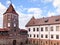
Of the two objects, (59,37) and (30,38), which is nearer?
(59,37)

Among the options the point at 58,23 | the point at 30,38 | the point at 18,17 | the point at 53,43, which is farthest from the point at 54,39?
the point at 18,17

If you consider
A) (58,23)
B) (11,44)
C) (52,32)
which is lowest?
(11,44)

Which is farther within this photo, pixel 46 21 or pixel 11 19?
pixel 46 21

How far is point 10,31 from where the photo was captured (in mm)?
47656

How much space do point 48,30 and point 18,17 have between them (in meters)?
12.3

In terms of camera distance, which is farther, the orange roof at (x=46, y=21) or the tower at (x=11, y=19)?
the tower at (x=11, y=19)

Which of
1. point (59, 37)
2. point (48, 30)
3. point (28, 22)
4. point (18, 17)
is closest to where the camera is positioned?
point (59, 37)

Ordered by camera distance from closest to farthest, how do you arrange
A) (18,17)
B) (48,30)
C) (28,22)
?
1. (48,30)
2. (18,17)
3. (28,22)

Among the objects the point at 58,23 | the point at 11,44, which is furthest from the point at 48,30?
the point at 11,44

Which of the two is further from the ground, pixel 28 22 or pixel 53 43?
pixel 28 22

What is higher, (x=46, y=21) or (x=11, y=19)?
(x=11, y=19)

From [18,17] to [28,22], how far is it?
6.92 meters

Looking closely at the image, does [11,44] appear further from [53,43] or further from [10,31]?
[53,43]

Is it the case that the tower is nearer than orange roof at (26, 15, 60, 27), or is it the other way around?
orange roof at (26, 15, 60, 27)
